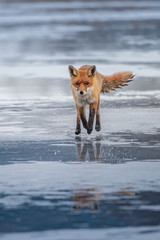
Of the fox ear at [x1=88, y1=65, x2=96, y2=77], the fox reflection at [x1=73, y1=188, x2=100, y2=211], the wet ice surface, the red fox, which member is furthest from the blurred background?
the fox reflection at [x1=73, y1=188, x2=100, y2=211]

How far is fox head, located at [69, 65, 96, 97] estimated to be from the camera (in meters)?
9.26

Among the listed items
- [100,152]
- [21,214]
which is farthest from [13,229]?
[100,152]

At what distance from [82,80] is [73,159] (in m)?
1.34

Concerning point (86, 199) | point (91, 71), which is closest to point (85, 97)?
point (91, 71)

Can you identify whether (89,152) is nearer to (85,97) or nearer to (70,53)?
(85,97)

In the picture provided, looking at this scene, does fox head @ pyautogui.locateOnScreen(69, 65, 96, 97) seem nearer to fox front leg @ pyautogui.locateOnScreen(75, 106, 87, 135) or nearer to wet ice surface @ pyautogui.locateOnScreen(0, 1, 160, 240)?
fox front leg @ pyautogui.locateOnScreen(75, 106, 87, 135)

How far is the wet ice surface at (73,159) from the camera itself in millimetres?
5926

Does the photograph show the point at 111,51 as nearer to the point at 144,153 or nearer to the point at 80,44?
the point at 80,44

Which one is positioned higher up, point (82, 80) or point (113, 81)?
point (82, 80)

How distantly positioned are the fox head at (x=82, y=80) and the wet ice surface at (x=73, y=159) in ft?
2.10

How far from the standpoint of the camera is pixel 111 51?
22.2 m

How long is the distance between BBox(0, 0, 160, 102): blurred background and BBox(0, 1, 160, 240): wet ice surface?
39 mm

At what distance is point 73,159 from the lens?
27.3ft

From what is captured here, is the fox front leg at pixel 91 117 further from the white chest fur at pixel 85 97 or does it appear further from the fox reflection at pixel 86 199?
the fox reflection at pixel 86 199
